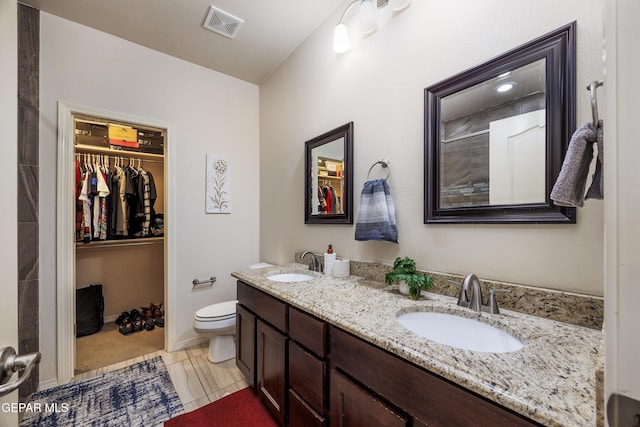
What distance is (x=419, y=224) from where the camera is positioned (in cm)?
139

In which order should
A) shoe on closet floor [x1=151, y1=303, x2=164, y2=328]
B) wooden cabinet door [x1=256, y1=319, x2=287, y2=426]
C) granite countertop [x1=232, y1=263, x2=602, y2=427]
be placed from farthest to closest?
shoe on closet floor [x1=151, y1=303, x2=164, y2=328], wooden cabinet door [x1=256, y1=319, x2=287, y2=426], granite countertop [x1=232, y1=263, x2=602, y2=427]

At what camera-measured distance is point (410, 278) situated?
1.22m

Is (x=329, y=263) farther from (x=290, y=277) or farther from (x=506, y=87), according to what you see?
(x=506, y=87)

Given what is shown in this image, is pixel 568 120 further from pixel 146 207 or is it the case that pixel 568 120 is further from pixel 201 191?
pixel 146 207

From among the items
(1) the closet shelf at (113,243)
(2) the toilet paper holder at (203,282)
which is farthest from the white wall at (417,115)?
(1) the closet shelf at (113,243)

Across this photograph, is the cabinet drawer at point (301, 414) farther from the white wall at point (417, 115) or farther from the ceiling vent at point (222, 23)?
the ceiling vent at point (222, 23)

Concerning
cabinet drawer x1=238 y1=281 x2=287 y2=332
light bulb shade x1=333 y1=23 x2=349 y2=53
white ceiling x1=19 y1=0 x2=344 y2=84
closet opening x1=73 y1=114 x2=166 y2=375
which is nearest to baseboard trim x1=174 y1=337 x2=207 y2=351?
closet opening x1=73 y1=114 x2=166 y2=375

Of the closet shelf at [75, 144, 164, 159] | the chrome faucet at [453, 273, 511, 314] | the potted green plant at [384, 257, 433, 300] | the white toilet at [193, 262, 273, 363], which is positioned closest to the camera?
the chrome faucet at [453, 273, 511, 314]

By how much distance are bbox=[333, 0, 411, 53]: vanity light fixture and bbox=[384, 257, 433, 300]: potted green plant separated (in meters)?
1.36

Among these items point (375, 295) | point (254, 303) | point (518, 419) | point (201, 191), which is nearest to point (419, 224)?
point (375, 295)

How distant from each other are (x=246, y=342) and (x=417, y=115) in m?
1.73

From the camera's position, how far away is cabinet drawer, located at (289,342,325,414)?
3.54 ft

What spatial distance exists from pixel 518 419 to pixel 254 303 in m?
1.35

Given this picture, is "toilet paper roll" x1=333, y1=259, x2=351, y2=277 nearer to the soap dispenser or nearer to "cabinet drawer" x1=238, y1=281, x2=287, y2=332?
the soap dispenser
